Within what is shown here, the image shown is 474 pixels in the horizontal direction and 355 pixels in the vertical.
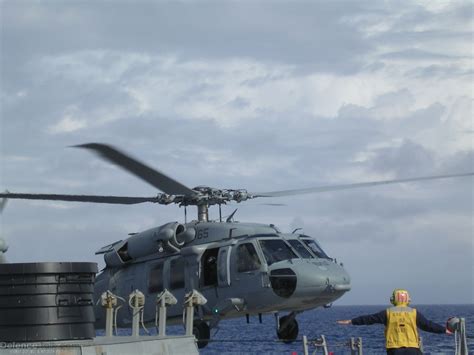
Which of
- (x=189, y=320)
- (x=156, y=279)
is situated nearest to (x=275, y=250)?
(x=156, y=279)

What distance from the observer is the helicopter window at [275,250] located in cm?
1970

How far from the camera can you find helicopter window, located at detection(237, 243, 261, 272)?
19.7 meters

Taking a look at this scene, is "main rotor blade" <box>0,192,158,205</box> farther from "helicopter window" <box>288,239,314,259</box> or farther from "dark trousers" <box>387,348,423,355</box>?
"dark trousers" <box>387,348,423,355</box>

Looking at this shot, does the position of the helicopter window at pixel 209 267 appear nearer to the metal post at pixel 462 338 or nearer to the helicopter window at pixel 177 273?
the helicopter window at pixel 177 273

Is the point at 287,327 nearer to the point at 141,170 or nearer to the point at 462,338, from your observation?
the point at 141,170

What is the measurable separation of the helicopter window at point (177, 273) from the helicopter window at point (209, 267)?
0.58 meters

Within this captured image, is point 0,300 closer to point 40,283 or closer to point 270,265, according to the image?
point 40,283

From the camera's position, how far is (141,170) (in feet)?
60.7

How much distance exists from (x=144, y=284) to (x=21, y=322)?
12175 mm

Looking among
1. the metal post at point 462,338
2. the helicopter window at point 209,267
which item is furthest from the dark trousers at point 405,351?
the helicopter window at point 209,267

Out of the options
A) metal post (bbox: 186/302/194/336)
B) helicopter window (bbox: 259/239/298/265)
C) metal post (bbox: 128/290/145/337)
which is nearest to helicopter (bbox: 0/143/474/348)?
helicopter window (bbox: 259/239/298/265)

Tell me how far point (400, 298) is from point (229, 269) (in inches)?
367

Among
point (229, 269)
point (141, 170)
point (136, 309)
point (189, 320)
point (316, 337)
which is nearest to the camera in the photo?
point (189, 320)

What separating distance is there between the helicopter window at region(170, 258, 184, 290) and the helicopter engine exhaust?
30cm
